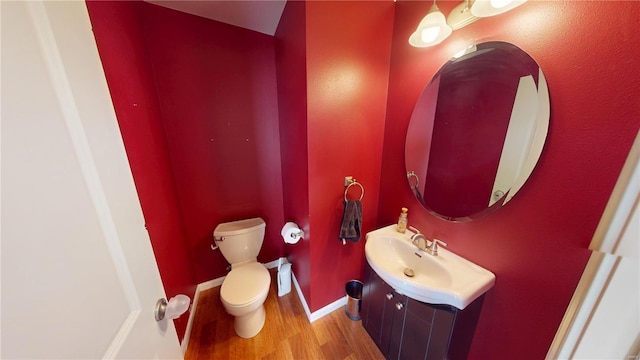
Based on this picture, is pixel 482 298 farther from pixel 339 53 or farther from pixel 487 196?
pixel 339 53

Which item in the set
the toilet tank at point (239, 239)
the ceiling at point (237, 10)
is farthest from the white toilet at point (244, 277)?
the ceiling at point (237, 10)

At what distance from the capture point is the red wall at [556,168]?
60cm

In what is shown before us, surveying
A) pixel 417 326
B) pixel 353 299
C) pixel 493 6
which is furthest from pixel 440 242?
pixel 493 6

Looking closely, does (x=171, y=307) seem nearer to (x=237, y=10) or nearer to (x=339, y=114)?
(x=339, y=114)

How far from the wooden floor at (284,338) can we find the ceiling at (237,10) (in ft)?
7.57

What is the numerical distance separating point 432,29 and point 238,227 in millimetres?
1880

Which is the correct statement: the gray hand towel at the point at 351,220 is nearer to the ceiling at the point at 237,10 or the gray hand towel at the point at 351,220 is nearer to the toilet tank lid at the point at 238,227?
the toilet tank lid at the point at 238,227

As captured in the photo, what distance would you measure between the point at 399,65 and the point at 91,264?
1625 mm

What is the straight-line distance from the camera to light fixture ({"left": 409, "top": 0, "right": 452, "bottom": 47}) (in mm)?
861

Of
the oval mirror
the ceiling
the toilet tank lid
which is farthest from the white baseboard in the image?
the ceiling

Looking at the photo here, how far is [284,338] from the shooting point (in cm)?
145

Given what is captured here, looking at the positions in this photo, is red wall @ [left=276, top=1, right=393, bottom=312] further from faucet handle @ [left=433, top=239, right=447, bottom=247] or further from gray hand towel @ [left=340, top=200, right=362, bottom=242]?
faucet handle @ [left=433, top=239, right=447, bottom=247]

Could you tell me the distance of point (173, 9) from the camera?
1.35m

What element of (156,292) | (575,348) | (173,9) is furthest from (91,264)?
(173,9)
